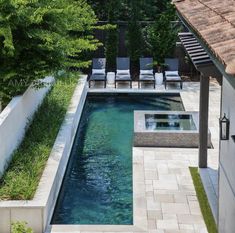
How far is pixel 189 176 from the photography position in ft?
37.7

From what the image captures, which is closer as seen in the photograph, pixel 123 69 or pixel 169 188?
pixel 169 188

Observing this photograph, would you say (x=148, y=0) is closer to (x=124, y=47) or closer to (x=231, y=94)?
(x=124, y=47)

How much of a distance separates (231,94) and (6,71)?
23.9ft

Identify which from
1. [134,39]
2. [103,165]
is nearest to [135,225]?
[103,165]

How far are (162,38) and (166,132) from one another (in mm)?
8982

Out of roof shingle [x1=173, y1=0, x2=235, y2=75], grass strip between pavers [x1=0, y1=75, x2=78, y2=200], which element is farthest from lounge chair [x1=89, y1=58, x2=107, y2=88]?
roof shingle [x1=173, y1=0, x2=235, y2=75]

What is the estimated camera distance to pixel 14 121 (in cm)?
1145

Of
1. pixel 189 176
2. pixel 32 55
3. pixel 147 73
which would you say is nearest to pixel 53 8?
pixel 32 55

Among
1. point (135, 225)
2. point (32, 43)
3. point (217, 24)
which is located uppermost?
point (217, 24)

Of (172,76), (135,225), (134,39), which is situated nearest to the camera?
(135,225)

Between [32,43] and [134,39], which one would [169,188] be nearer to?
→ [32,43]

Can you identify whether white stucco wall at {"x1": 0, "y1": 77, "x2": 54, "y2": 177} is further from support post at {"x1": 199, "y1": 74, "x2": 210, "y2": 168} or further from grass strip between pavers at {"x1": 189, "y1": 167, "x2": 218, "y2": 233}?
support post at {"x1": 199, "y1": 74, "x2": 210, "y2": 168}

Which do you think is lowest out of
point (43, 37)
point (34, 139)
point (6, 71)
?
point (34, 139)

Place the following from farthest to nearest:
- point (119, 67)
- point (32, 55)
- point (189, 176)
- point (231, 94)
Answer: point (119, 67) → point (32, 55) → point (189, 176) → point (231, 94)
